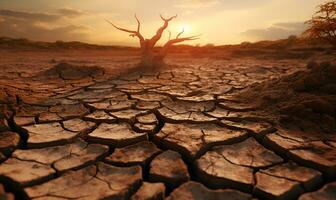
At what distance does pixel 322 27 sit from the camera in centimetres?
476

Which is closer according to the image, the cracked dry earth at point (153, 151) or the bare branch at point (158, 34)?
the cracked dry earth at point (153, 151)

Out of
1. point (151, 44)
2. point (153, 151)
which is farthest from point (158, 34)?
point (153, 151)

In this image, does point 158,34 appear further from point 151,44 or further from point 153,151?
point 153,151

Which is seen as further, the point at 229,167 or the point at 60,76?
the point at 60,76

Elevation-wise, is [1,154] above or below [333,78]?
below

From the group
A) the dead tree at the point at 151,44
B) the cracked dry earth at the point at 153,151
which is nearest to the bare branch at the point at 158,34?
the dead tree at the point at 151,44

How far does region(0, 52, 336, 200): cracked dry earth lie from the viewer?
6.75 ft

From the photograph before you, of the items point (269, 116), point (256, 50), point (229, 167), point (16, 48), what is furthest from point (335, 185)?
point (16, 48)

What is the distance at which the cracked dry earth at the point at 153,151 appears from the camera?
6.75ft

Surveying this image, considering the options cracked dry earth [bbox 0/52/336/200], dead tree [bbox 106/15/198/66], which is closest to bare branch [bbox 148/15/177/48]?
dead tree [bbox 106/15/198/66]

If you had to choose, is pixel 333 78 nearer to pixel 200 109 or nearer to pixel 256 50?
pixel 200 109

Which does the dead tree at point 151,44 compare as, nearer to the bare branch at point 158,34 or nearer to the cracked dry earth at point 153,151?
the bare branch at point 158,34

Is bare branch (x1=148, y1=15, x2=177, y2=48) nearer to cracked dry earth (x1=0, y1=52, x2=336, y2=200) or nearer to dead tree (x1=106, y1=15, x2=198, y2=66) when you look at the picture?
dead tree (x1=106, y1=15, x2=198, y2=66)

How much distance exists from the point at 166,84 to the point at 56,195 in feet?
10.6
